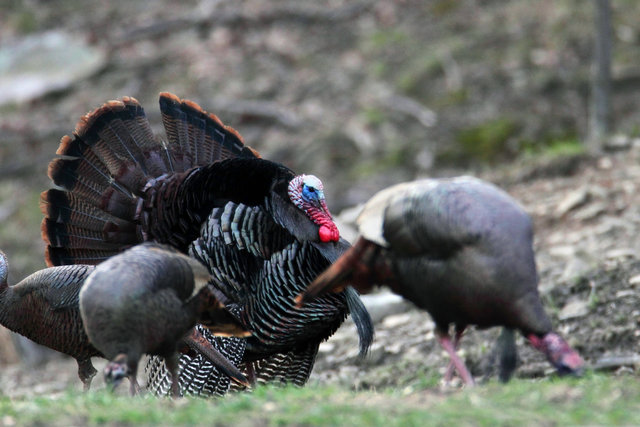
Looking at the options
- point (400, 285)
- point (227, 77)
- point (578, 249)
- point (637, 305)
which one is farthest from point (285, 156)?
point (400, 285)

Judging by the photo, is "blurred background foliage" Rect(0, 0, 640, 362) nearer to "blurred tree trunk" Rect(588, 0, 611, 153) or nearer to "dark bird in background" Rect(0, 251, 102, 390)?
"blurred tree trunk" Rect(588, 0, 611, 153)

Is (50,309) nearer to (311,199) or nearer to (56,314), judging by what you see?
(56,314)

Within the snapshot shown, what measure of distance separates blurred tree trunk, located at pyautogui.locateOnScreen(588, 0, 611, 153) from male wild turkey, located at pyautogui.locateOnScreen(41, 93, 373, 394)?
3625 millimetres

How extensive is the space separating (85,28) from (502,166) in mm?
7179

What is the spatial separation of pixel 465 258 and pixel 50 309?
108 inches

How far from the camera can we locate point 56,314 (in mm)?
5680

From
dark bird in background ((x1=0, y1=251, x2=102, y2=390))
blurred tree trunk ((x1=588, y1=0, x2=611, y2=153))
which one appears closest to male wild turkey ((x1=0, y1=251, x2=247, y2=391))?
dark bird in background ((x1=0, y1=251, x2=102, y2=390))

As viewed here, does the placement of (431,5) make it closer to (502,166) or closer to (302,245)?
(502,166)

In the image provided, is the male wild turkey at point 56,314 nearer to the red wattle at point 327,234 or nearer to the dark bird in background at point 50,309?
the dark bird in background at point 50,309

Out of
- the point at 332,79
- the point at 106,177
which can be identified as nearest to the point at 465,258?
the point at 106,177

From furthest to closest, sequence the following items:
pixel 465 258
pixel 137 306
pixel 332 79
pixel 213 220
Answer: pixel 332 79
pixel 213 220
pixel 137 306
pixel 465 258

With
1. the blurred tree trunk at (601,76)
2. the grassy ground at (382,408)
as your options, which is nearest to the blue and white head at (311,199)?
the grassy ground at (382,408)

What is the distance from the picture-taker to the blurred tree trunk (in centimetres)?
837

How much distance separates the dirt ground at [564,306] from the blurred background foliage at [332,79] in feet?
2.10
